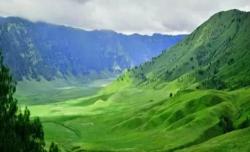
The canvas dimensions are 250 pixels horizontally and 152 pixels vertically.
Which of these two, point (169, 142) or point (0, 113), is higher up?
point (169, 142)

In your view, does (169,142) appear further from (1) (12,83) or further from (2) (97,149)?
(1) (12,83)

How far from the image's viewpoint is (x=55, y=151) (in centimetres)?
5666

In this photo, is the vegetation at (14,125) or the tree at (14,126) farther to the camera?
the vegetation at (14,125)

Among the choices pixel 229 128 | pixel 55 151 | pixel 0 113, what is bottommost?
pixel 55 151

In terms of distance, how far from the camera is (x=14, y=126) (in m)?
54.3

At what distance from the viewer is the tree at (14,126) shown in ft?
171

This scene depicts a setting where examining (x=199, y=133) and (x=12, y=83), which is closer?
(x=12, y=83)

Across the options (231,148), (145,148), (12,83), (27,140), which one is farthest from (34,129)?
(145,148)

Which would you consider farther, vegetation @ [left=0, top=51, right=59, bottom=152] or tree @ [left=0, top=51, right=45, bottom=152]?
vegetation @ [left=0, top=51, right=59, bottom=152]

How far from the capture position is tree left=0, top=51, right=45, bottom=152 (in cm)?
5200

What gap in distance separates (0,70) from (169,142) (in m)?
146

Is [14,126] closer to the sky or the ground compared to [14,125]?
closer to the ground

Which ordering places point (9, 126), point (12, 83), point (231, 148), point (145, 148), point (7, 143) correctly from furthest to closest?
point (145, 148) → point (231, 148) → point (12, 83) → point (9, 126) → point (7, 143)

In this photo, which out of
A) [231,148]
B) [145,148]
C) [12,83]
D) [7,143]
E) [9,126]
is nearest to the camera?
[7,143]
